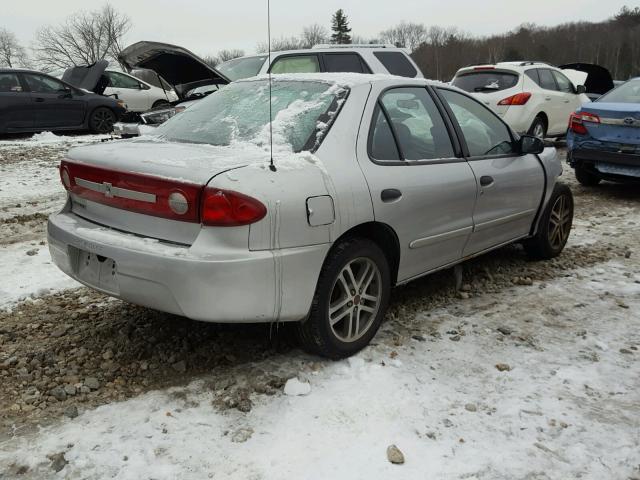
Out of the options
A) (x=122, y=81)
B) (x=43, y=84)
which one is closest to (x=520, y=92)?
(x=43, y=84)

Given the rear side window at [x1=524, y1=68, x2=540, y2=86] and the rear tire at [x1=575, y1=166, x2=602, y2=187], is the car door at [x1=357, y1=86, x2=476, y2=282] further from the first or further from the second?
the rear side window at [x1=524, y1=68, x2=540, y2=86]

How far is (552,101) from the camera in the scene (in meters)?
10.9

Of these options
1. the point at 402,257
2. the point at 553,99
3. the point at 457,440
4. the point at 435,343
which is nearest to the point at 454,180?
the point at 402,257

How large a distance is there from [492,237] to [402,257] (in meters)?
1.10

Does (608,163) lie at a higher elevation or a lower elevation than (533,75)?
lower

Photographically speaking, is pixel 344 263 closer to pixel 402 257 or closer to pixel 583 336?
pixel 402 257

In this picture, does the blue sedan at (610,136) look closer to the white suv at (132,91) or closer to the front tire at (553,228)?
the front tire at (553,228)

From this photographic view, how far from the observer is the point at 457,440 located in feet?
8.05

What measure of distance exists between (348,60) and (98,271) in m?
6.46

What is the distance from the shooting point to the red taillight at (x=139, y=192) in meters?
2.54

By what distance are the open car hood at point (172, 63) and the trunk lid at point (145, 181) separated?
5011mm

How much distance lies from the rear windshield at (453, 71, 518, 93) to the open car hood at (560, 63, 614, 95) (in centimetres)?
610

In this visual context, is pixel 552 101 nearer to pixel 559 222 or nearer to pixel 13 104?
pixel 559 222

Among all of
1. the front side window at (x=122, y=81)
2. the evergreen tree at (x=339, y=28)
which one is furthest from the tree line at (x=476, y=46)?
the front side window at (x=122, y=81)
